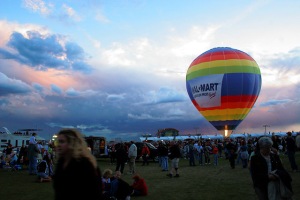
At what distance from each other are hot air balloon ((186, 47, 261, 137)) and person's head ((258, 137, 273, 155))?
94.4 ft

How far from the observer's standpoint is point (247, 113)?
35.4 m

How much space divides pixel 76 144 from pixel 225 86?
31386mm

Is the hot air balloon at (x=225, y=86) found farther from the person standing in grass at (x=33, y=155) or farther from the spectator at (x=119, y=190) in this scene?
the spectator at (x=119, y=190)

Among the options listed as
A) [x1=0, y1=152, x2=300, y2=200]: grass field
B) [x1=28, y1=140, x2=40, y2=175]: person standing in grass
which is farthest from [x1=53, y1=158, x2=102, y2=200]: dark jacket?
[x1=28, y1=140, x2=40, y2=175]: person standing in grass

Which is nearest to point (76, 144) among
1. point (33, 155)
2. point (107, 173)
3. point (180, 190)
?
point (107, 173)

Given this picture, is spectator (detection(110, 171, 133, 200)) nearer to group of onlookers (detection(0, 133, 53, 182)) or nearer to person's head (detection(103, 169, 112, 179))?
person's head (detection(103, 169, 112, 179))

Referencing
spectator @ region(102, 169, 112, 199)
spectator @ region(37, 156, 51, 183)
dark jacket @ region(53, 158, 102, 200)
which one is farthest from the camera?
spectator @ region(37, 156, 51, 183)

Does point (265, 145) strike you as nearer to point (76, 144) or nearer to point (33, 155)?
point (76, 144)

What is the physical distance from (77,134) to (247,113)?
34.1 m

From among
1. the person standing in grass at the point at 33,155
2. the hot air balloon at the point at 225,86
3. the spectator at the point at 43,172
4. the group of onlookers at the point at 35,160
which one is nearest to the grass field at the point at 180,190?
the spectator at the point at 43,172

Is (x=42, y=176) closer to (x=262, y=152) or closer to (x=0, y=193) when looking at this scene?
(x=0, y=193)

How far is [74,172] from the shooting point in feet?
9.75

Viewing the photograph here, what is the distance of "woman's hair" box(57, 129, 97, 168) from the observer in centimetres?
309

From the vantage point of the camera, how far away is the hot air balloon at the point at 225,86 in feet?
109
